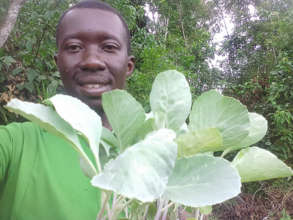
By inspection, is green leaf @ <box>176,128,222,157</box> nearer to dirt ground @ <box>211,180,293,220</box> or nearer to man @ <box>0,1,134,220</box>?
man @ <box>0,1,134,220</box>

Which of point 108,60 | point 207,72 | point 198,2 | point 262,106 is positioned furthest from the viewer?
point 198,2

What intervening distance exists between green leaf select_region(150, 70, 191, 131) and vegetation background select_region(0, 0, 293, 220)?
849 millimetres

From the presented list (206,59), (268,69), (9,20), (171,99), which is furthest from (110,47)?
(206,59)

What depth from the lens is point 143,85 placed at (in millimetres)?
1986

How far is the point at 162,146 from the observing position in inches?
7.8

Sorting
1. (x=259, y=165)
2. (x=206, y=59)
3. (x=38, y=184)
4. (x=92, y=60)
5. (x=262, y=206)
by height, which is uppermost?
(x=206, y=59)

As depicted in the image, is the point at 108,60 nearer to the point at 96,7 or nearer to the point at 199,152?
the point at 96,7

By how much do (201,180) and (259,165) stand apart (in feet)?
0.24

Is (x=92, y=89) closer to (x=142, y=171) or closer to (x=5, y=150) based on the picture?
(x=5, y=150)

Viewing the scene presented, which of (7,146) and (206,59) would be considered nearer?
(7,146)

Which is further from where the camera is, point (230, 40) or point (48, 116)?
point (230, 40)

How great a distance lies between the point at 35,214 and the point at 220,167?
16.0 inches

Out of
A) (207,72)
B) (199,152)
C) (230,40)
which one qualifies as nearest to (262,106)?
(207,72)

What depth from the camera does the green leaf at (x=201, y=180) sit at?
0.22 m
